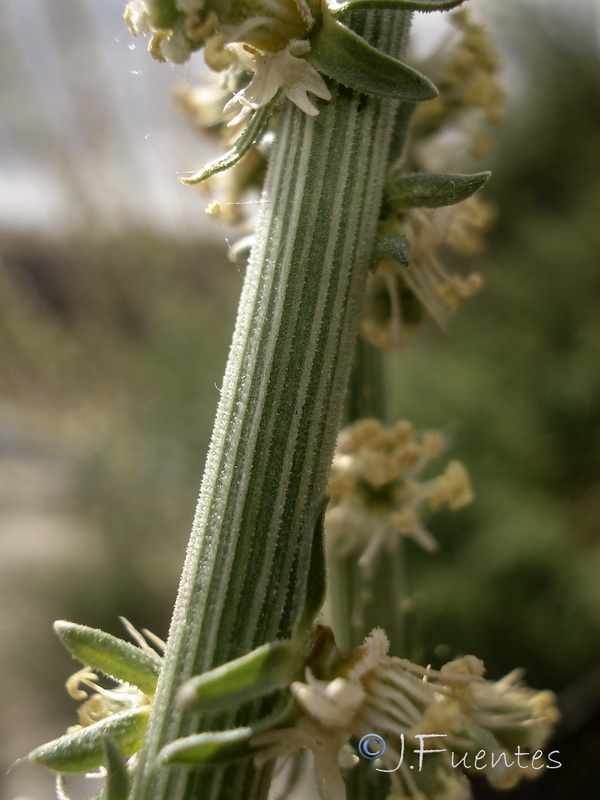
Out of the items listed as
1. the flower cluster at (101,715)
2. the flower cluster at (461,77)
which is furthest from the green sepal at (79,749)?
the flower cluster at (461,77)

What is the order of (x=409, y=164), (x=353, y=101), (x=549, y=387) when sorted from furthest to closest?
(x=549, y=387) < (x=409, y=164) < (x=353, y=101)

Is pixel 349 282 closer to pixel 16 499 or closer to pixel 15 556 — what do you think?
pixel 15 556

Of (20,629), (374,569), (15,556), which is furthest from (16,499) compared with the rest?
(374,569)

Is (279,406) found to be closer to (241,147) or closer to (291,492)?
(291,492)

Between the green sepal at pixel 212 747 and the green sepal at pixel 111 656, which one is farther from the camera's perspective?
the green sepal at pixel 111 656

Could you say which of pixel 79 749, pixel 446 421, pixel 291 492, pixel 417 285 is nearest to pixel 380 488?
pixel 417 285

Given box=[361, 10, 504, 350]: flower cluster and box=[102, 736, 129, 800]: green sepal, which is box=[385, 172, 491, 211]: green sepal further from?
box=[102, 736, 129, 800]: green sepal

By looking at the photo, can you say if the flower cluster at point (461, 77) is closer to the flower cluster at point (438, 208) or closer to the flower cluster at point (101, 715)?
the flower cluster at point (438, 208)
